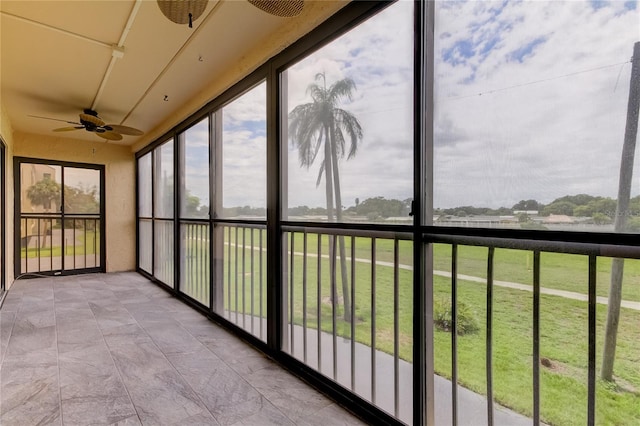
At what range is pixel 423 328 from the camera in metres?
1.60

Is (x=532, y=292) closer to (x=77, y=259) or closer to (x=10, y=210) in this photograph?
(x=10, y=210)

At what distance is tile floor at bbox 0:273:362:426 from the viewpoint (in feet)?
6.09

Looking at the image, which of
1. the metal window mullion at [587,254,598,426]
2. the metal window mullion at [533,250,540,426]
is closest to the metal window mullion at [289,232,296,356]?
the metal window mullion at [533,250,540,426]

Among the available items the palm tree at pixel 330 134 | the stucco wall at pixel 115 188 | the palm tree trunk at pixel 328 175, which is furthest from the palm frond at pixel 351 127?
the stucco wall at pixel 115 188

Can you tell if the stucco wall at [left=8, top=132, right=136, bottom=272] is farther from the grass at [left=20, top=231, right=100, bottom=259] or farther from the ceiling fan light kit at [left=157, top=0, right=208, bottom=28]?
the ceiling fan light kit at [left=157, top=0, right=208, bottom=28]

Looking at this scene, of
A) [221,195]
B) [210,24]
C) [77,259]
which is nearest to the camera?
[210,24]

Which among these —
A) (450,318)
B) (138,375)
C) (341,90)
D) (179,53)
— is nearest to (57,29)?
(179,53)

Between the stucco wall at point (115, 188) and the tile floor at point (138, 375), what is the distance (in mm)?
2617

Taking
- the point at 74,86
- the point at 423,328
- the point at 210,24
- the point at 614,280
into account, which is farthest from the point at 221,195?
the point at 614,280

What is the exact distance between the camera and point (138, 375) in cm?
231

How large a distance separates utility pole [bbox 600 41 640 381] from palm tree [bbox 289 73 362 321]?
119 centimetres

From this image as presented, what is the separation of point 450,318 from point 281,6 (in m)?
1.78

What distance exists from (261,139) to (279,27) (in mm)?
909

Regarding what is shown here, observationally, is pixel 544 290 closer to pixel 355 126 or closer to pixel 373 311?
pixel 373 311
